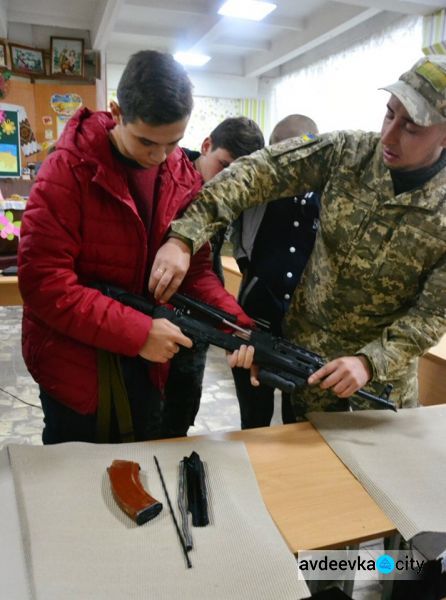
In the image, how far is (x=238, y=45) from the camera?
5.79 m

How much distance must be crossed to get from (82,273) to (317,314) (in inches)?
24.7

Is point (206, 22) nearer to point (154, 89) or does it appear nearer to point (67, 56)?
point (67, 56)

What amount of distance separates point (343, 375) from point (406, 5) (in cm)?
379

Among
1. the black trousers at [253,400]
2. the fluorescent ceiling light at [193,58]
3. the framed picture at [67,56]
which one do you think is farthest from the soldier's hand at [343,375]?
the fluorescent ceiling light at [193,58]

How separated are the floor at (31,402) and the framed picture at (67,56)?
298cm

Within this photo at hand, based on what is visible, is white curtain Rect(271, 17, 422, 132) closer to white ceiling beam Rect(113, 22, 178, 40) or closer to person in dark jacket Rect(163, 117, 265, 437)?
white ceiling beam Rect(113, 22, 178, 40)

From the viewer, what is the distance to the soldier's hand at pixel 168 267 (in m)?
1.06

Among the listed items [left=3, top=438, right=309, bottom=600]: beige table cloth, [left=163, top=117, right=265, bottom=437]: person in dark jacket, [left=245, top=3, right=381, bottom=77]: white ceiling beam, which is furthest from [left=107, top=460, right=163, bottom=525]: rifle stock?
[left=245, top=3, right=381, bottom=77]: white ceiling beam

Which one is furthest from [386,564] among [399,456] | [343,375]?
[343,375]

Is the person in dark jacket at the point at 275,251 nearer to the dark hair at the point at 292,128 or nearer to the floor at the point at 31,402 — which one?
the dark hair at the point at 292,128

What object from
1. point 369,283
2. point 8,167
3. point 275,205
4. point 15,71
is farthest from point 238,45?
point 369,283

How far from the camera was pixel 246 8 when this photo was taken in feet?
14.0


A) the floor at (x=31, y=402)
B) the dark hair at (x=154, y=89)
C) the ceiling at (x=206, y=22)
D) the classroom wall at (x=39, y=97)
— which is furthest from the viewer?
the classroom wall at (x=39, y=97)

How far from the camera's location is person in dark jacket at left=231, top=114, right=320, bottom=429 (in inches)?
57.1
